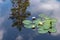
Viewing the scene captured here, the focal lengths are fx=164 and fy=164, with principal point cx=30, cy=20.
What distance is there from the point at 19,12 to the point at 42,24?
401 mm

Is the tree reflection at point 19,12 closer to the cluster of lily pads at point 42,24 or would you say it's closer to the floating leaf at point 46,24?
the cluster of lily pads at point 42,24

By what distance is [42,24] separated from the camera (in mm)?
1783

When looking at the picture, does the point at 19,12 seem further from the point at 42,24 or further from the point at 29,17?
the point at 42,24

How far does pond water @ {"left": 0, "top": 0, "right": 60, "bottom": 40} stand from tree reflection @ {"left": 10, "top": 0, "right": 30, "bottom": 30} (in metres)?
0.03

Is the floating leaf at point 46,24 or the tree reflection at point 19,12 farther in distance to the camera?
the tree reflection at point 19,12

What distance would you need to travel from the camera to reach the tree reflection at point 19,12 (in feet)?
6.22

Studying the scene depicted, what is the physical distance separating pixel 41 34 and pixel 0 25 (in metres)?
0.49

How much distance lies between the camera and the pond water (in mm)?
1709

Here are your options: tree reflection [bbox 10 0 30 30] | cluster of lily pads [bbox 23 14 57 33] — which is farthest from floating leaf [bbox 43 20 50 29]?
tree reflection [bbox 10 0 30 30]

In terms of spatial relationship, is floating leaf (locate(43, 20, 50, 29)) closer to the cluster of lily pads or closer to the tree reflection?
the cluster of lily pads

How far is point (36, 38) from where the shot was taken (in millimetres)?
1690

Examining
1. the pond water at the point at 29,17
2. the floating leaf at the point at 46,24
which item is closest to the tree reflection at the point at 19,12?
the pond water at the point at 29,17

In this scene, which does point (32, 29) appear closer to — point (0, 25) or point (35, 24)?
point (35, 24)

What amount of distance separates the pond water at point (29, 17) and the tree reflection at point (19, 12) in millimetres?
25
